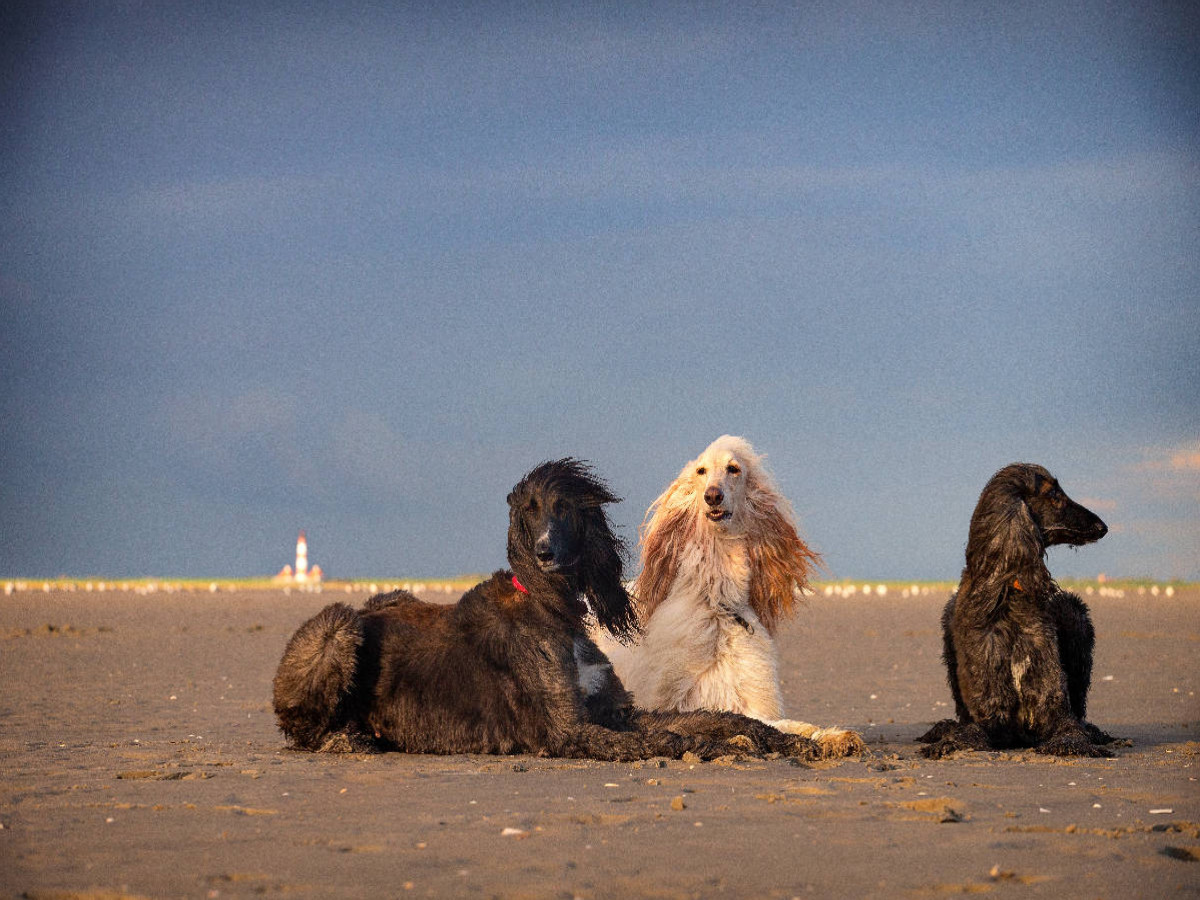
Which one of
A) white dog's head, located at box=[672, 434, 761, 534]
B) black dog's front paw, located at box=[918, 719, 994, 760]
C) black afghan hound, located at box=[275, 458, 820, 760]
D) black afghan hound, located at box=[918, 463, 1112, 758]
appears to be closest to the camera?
black afghan hound, located at box=[275, 458, 820, 760]

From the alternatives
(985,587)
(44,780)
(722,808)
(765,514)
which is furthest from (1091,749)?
(44,780)

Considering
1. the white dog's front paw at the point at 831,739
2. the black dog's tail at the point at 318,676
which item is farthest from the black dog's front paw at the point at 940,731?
the black dog's tail at the point at 318,676

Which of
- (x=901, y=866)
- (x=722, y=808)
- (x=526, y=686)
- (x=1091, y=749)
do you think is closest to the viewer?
(x=901, y=866)

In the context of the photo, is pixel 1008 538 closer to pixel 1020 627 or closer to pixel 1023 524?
pixel 1023 524

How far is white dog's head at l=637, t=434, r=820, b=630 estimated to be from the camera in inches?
372

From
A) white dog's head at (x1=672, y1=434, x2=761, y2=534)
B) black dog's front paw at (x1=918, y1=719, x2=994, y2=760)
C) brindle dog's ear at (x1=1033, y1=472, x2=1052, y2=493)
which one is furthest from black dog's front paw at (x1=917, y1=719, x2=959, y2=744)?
white dog's head at (x1=672, y1=434, x2=761, y2=534)

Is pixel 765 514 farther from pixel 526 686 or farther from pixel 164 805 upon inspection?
pixel 164 805

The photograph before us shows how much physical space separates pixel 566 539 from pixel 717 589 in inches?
59.7

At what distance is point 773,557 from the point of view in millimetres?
9492

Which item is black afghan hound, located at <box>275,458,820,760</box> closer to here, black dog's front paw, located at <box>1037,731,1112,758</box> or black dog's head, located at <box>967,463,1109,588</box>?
black dog's front paw, located at <box>1037,731,1112,758</box>

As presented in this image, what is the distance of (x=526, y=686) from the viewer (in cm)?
827

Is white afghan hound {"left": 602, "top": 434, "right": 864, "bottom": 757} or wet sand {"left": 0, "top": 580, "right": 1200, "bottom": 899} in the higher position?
white afghan hound {"left": 602, "top": 434, "right": 864, "bottom": 757}

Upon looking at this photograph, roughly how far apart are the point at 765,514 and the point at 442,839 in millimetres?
4546

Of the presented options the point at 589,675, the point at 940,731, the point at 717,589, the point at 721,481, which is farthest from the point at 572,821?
the point at 940,731
